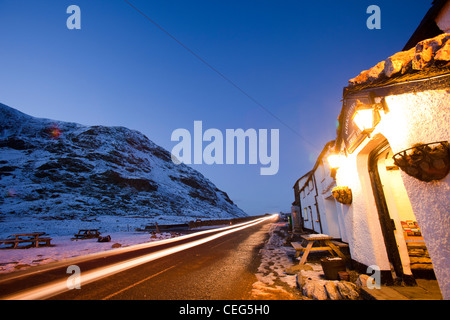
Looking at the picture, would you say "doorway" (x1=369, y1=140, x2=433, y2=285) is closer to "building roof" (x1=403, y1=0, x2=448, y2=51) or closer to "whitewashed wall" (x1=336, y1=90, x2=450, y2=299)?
"whitewashed wall" (x1=336, y1=90, x2=450, y2=299)

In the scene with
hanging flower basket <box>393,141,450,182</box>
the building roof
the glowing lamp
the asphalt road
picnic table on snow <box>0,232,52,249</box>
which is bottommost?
picnic table on snow <box>0,232,52,249</box>

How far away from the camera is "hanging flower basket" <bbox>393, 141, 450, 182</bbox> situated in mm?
Result: 2516

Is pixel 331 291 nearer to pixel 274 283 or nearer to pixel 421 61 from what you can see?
pixel 274 283

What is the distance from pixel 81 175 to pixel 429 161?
2840 inches

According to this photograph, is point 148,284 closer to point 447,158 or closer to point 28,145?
point 447,158

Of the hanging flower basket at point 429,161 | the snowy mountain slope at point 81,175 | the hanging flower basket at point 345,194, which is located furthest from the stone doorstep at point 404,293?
the snowy mountain slope at point 81,175

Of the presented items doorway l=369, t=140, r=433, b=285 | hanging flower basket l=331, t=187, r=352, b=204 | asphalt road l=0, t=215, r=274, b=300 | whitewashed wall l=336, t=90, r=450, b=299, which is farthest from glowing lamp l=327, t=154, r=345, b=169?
asphalt road l=0, t=215, r=274, b=300

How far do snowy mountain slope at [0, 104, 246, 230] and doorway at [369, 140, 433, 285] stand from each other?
43.8 metres

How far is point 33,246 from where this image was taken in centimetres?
1398

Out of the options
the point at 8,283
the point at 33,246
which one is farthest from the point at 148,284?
the point at 33,246

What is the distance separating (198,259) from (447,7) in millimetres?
9606

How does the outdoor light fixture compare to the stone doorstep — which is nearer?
the stone doorstep

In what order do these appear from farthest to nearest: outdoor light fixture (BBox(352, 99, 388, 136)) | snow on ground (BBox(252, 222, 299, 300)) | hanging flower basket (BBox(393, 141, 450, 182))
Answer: snow on ground (BBox(252, 222, 299, 300)) < outdoor light fixture (BBox(352, 99, 388, 136)) < hanging flower basket (BBox(393, 141, 450, 182))

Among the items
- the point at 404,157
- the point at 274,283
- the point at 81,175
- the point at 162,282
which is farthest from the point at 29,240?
the point at 81,175
